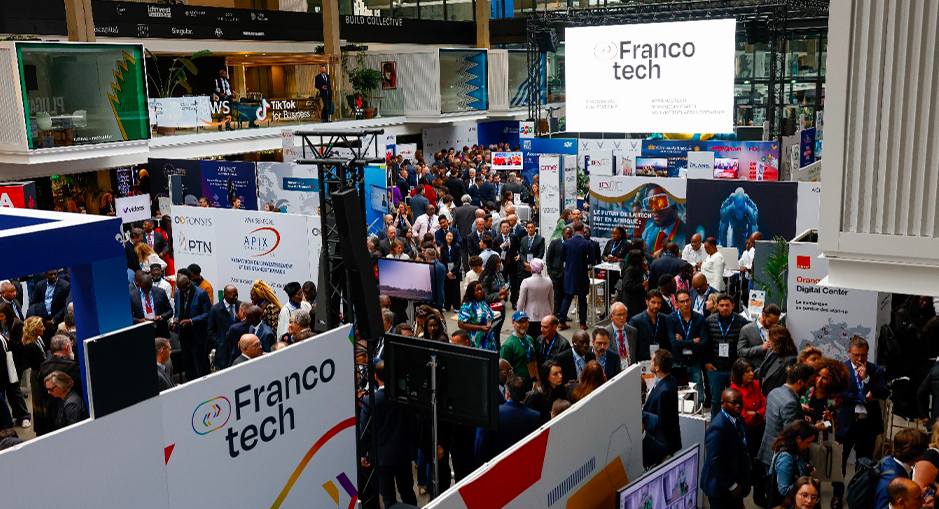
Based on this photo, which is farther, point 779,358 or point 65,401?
point 779,358

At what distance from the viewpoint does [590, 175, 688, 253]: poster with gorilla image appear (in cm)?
1146

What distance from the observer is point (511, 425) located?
5.45 m

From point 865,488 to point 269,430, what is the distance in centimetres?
336

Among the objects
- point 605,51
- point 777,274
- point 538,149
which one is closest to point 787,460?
point 777,274

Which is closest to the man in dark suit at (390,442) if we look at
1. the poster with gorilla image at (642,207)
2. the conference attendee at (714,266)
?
the conference attendee at (714,266)

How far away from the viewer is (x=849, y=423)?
6137 mm

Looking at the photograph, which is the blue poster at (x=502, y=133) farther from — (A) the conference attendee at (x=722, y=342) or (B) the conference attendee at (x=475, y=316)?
(A) the conference attendee at (x=722, y=342)

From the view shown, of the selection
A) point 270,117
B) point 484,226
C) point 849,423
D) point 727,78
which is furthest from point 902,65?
point 270,117

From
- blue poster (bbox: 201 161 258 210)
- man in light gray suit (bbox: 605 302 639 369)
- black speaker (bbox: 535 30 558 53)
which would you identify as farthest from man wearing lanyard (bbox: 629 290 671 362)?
black speaker (bbox: 535 30 558 53)

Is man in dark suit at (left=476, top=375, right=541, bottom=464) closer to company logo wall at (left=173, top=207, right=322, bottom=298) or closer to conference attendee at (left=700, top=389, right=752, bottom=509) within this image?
conference attendee at (left=700, top=389, right=752, bottom=509)

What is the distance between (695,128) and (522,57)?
12734mm

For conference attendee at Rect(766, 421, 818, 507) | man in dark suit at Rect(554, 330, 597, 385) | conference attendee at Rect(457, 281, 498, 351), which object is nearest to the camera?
conference attendee at Rect(766, 421, 818, 507)

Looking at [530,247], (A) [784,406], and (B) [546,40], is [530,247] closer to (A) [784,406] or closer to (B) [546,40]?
(A) [784,406]

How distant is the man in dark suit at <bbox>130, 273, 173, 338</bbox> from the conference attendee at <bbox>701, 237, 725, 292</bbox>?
5.74m
